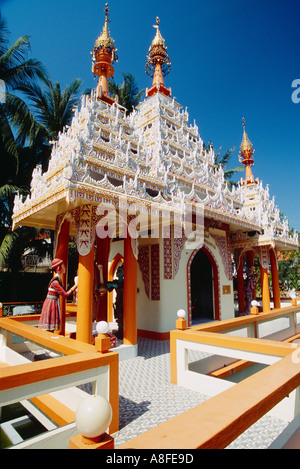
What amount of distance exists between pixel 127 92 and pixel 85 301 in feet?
60.9

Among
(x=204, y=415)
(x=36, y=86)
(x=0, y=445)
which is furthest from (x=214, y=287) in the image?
(x=36, y=86)

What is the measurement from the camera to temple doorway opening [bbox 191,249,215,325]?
11258 mm

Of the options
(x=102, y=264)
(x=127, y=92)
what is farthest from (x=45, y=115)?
(x=102, y=264)

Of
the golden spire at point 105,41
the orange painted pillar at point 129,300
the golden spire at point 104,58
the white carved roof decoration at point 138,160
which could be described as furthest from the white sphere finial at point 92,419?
the golden spire at point 105,41

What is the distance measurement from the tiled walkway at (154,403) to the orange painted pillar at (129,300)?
52cm

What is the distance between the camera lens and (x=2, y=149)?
40.8 feet

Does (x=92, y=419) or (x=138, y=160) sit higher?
(x=138, y=160)

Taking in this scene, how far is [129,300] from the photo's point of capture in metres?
6.15

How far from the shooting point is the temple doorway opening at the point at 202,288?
11.3 meters

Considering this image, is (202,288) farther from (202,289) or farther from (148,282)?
(148,282)

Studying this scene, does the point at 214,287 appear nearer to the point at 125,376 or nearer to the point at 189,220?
the point at 189,220

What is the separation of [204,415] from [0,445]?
380 centimetres

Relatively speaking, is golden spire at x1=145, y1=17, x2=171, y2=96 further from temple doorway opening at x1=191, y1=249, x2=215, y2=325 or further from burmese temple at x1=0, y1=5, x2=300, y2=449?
temple doorway opening at x1=191, y1=249, x2=215, y2=325

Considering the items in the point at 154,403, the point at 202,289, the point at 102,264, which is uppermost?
the point at 102,264
